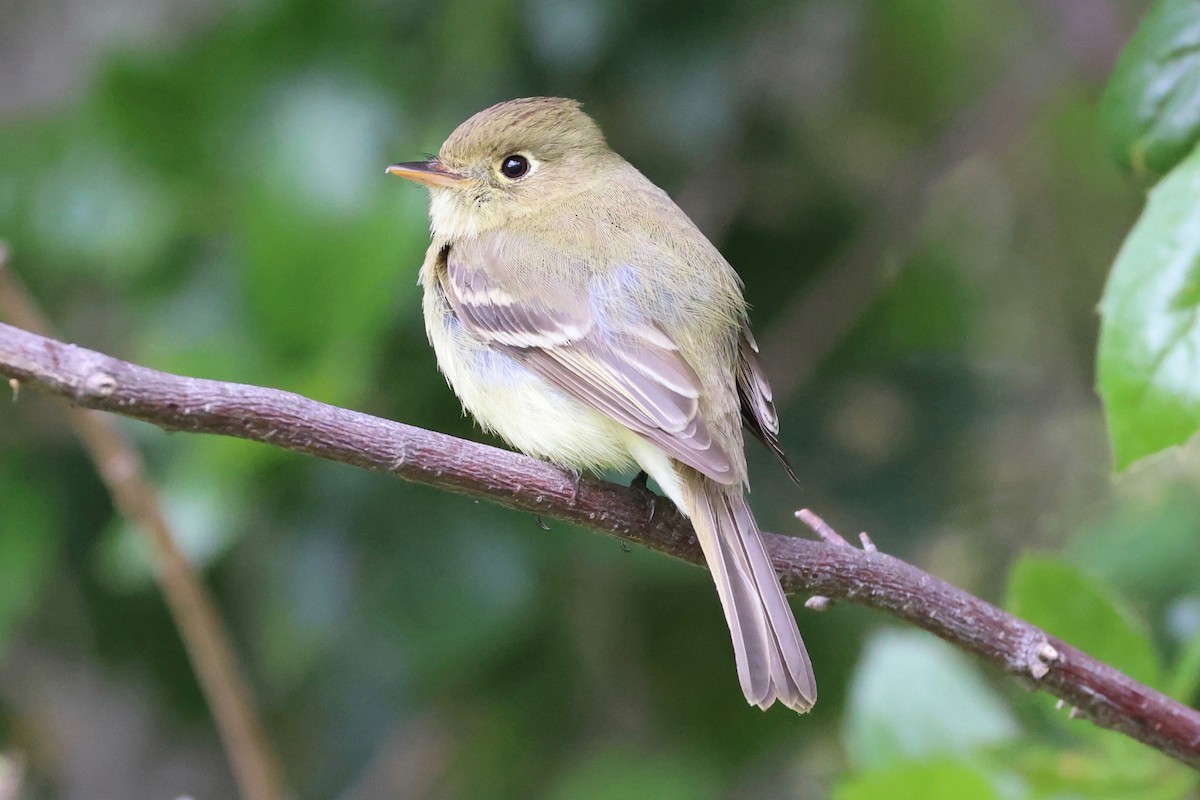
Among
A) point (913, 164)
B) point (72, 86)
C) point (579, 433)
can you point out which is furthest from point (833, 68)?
point (72, 86)

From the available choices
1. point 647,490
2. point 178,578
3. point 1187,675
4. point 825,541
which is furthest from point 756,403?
point 178,578

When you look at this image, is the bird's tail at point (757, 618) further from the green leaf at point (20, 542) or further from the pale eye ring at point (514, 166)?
the green leaf at point (20, 542)

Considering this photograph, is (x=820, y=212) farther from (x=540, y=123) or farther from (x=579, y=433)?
(x=579, y=433)

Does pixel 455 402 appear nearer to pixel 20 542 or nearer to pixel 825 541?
pixel 20 542

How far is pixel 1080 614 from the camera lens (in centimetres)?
275

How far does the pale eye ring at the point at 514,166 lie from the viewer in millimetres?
3752

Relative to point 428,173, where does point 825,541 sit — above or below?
below

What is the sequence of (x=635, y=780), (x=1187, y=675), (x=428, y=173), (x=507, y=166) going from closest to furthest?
(x=1187, y=675), (x=428, y=173), (x=507, y=166), (x=635, y=780)

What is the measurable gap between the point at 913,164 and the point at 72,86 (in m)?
3.17

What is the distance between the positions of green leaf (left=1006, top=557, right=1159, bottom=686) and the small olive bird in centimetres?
51

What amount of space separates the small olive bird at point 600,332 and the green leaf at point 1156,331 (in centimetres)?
72

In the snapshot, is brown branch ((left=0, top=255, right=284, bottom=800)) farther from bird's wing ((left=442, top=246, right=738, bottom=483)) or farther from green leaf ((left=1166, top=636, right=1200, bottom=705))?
green leaf ((left=1166, top=636, right=1200, bottom=705))

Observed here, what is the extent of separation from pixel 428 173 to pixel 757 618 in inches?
65.3

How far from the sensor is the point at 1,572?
12.4 feet
